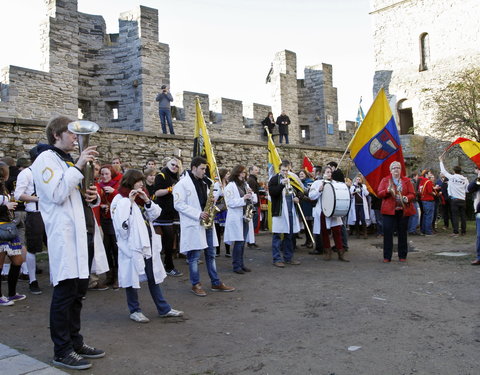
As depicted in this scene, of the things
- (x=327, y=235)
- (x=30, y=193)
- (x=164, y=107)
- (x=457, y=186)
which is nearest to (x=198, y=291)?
(x=30, y=193)

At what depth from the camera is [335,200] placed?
8.95m

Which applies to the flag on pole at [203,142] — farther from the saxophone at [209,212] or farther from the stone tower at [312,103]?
the stone tower at [312,103]

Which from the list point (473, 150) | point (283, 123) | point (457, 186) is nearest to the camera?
point (473, 150)

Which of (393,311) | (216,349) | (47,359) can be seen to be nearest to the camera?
(47,359)

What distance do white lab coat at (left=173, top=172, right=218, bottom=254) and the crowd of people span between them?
0.05 feet

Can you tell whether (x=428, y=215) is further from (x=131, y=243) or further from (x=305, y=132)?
(x=305, y=132)

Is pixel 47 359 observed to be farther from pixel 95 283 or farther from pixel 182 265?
pixel 182 265

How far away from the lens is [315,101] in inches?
984

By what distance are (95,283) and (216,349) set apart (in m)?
3.31

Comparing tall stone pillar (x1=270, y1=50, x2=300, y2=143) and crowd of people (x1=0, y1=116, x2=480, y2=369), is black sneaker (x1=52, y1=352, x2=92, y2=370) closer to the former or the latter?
crowd of people (x1=0, y1=116, x2=480, y2=369)

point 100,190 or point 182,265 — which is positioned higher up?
point 100,190

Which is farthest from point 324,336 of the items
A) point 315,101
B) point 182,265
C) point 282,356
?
point 315,101

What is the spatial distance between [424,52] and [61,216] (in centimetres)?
2535

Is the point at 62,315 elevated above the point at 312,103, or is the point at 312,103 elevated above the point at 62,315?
the point at 312,103
